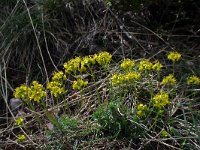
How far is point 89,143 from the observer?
7.47 ft

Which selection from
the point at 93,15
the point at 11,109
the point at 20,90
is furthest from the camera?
the point at 93,15

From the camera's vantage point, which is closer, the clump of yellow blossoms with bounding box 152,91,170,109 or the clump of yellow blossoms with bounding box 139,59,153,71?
the clump of yellow blossoms with bounding box 152,91,170,109

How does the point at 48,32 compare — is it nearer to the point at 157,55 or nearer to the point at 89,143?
the point at 157,55

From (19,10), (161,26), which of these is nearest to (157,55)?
(161,26)

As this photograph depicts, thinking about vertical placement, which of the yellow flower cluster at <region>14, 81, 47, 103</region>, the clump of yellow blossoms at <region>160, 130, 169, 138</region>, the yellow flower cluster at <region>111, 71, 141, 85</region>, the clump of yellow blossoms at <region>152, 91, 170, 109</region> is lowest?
the clump of yellow blossoms at <region>160, 130, 169, 138</region>

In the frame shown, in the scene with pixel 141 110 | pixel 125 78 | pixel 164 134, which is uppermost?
pixel 125 78

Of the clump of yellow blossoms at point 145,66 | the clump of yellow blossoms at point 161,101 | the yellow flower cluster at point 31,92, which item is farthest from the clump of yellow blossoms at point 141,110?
the yellow flower cluster at point 31,92

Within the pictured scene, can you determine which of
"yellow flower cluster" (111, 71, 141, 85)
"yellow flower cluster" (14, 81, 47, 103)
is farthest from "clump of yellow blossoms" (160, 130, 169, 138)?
"yellow flower cluster" (14, 81, 47, 103)

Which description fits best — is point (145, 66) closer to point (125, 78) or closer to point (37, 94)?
point (125, 78)

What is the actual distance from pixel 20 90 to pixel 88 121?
387 millimetres

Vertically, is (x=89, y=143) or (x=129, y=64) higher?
(x=129, y=64)

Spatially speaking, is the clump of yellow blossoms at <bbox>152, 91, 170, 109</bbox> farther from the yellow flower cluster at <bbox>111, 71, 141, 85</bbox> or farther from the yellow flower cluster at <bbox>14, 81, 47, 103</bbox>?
the yellow flower cluster at <bbox>14, 81, 47, 103</bbox>

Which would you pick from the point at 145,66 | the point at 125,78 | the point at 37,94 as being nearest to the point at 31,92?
the point at 37,94

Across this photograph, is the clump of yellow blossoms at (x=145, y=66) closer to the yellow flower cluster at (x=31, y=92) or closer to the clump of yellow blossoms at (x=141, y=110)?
the clump of yellow blossoms at (x=141, y=110)
